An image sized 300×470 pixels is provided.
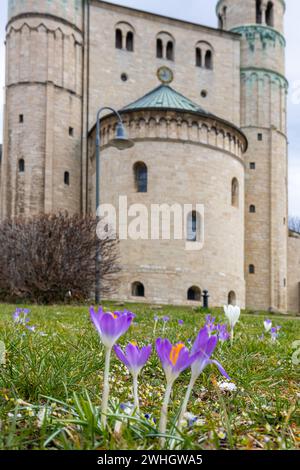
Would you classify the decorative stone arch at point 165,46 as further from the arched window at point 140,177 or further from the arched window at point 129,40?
the arched window at point 140,177

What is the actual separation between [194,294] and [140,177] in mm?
6361

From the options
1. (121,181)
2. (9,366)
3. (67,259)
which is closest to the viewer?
(9,366)

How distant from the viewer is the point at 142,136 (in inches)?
1024

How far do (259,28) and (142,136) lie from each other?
596 inches

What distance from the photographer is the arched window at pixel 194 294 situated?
25688mm

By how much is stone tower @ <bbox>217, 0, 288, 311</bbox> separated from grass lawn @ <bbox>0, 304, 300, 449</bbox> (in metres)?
30.7

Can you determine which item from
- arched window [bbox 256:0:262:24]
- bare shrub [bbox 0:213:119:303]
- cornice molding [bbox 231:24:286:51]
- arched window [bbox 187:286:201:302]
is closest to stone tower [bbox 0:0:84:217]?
arched window [bbox 187:286:201:302]

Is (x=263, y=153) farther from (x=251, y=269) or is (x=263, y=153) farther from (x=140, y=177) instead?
(x=140, y=177)

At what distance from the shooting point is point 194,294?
85.0ft

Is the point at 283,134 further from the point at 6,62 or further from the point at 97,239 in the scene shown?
the point at 97,239

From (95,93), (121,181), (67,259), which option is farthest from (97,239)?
(95,93)

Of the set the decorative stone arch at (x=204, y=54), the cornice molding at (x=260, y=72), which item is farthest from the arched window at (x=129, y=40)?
the cornice molding at (x=260, y=72)

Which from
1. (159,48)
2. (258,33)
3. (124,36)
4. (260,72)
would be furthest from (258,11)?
(124,36)

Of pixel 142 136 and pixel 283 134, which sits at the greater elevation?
pixel 283 134
